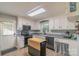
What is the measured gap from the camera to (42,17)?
1.34 metres

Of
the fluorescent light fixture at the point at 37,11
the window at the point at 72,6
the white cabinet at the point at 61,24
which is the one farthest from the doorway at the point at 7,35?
the window at the point at 72,6

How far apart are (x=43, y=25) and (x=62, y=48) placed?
0.42 metres

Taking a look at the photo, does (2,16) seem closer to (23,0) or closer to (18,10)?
(18,10)

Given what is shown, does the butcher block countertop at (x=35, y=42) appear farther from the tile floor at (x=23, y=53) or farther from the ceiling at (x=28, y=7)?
the ceiling at (x=28, y=7)

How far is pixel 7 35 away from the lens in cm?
130

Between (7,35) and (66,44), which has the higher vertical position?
(7,35)

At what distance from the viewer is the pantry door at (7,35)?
1.28 meters

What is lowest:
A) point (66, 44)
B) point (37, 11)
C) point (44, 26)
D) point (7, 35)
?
point (66, 44)

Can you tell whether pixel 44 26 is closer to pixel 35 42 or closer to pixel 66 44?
pixel 35 42

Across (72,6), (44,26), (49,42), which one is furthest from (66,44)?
(72,6)

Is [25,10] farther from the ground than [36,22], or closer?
farther from the ground

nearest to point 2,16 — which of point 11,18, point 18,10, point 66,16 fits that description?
point 11,18

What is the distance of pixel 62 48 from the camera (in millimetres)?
1317

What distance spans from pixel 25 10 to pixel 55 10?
1.37 ft
